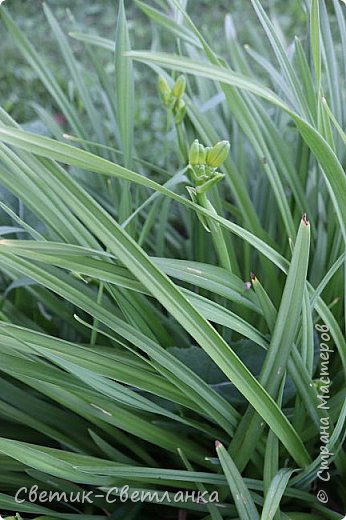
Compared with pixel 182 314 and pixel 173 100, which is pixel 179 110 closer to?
pixel 173 100

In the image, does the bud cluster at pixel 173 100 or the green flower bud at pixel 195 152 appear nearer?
the green flower bud at pixel 195 152

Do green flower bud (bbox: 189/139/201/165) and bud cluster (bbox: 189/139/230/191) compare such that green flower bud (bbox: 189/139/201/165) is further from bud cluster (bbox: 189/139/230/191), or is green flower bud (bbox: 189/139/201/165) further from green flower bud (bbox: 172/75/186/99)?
green flower bud (bbox: 172/75/186/99)

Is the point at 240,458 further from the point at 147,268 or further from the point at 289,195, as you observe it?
the point at 289,195

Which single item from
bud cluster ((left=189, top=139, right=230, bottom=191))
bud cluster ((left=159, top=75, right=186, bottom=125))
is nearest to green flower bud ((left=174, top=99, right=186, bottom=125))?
bud cluster ((left=159, top=75, right=186, bottom=125))

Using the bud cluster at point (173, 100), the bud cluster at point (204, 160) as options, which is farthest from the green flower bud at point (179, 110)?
the bud cluster at point (204, 160)

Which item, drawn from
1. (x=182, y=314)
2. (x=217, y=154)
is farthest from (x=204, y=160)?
(x=182, y=314)

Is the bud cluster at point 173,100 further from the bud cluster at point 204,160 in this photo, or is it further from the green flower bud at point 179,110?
the bud cluster at point 204,160

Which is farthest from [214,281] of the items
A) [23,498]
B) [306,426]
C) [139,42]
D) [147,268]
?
[139,42]
